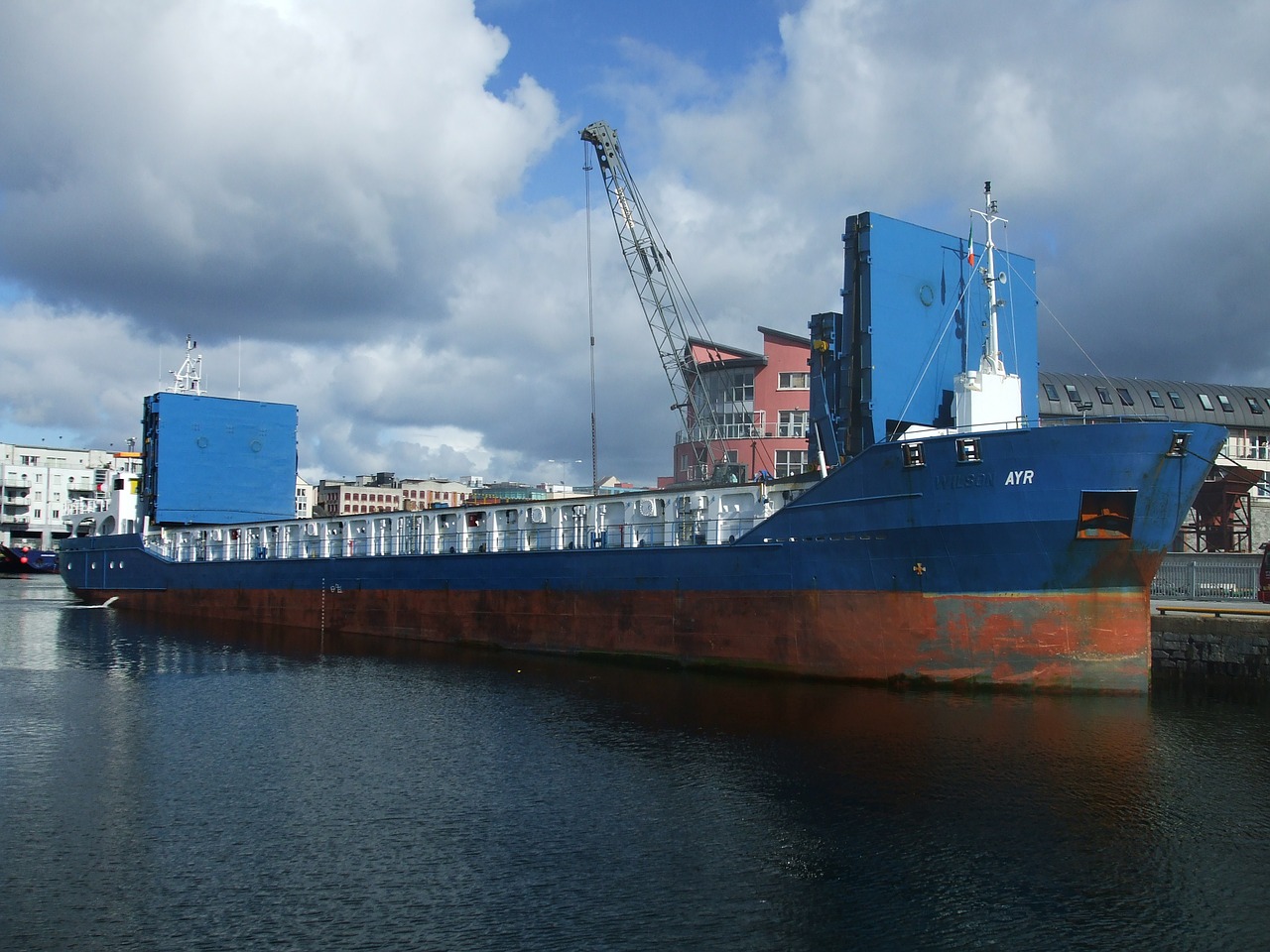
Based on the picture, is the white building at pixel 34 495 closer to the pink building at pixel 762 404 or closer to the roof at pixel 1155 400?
the pink building at pixel 762 404

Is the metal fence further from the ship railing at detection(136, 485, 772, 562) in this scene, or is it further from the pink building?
the pink building

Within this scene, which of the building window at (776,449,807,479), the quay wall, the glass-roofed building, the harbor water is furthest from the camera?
the glass-roofed building

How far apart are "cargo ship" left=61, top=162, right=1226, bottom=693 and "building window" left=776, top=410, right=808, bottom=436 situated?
73.0 feet

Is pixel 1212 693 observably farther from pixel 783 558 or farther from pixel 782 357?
pixel 782 357

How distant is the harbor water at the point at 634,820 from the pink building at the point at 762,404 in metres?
34.4

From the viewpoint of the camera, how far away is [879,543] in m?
23.8

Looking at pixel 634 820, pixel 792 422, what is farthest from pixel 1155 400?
pixel 634 820

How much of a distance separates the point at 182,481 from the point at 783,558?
3452 centimetres

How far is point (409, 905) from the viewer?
11.6 metres

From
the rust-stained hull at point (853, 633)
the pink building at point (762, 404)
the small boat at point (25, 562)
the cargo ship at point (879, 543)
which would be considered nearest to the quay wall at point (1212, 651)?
the rust-stained hull at point (853, 633)

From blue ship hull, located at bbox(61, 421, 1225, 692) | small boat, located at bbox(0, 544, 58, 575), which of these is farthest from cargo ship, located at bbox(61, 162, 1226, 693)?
small boat, located at bbox(0, 544, 58, 575)

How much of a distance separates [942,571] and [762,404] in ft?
120

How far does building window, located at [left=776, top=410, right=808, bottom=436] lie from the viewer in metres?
58.0

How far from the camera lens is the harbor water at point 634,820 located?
11219 millimetres
